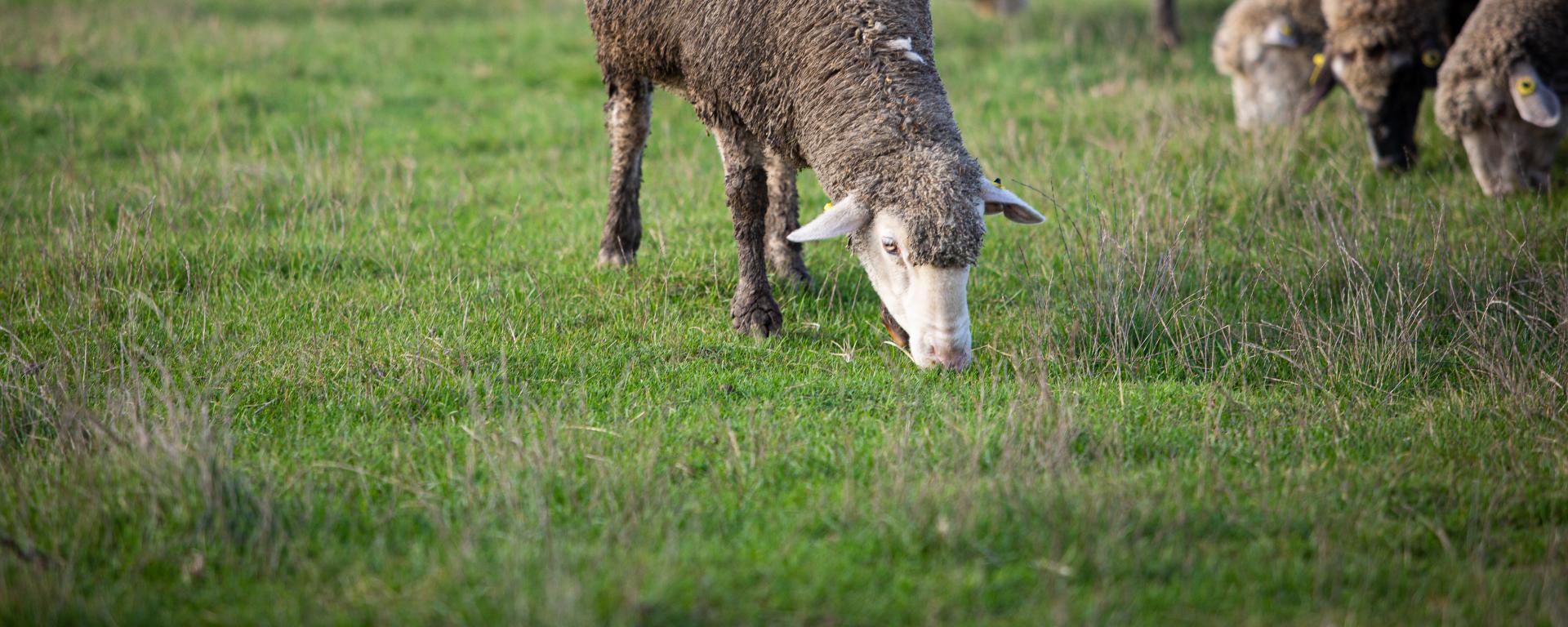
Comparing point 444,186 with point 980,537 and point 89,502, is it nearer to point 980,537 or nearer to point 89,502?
point 89,502

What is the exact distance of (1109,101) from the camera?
31.2 feet

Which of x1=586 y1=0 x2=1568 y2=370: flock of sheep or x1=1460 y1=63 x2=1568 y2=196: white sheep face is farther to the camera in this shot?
x1=1460 y1=63 x2=1568 y2=196: white sheep face

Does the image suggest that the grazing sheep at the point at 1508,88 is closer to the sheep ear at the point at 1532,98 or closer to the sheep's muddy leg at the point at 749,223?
the sheep ear at the point at 1532,98

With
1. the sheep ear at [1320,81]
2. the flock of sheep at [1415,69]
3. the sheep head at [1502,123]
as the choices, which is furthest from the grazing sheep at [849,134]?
the sheep ear at [1320,81]

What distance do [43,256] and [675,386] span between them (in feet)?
10.9

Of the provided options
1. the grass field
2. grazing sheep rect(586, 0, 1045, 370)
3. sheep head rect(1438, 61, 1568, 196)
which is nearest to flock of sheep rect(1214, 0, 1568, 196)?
sheep head rect(1438, 61, 1568, 196)

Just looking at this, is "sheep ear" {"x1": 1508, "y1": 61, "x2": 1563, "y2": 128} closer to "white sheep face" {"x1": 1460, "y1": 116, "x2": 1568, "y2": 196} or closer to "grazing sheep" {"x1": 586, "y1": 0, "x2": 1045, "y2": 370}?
"white sheep face" {"x1": 1460, "y1": 116, "x2": 1568, "y2": 196}

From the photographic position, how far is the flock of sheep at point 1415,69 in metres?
7.26

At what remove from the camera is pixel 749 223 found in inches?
210

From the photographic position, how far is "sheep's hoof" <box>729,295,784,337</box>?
5.32m

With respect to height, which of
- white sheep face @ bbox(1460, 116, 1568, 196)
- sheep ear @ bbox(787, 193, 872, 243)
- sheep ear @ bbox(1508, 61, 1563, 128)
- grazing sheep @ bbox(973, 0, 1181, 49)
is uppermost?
grazing sheep @ bbox(973, 0, 1181, 49)

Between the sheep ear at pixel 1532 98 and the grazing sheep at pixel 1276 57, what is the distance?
182 cm

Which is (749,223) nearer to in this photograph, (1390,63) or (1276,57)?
(1390,63)

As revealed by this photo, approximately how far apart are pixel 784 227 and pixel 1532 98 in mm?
4620
